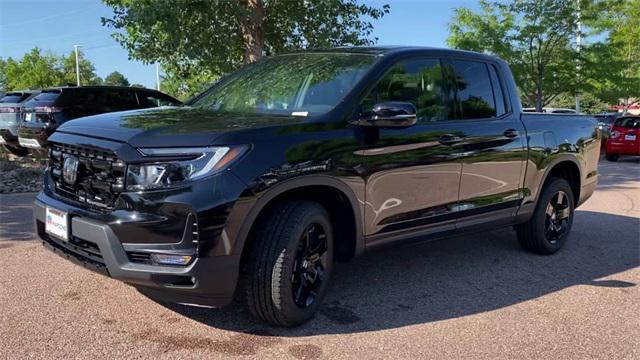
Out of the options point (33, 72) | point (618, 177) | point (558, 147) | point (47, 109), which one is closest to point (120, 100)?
point (47, 109)

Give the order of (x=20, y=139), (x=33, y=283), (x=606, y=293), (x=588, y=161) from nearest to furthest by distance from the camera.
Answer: (x=33, y=283) → (x=606, y=293) → (x=588, y=161) → (x=20, y=139)

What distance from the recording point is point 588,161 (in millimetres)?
6172

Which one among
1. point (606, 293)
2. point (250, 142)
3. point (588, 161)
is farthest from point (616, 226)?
point (250, 142)

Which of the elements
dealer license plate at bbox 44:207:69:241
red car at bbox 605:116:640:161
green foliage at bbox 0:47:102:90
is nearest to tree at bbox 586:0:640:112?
red car at bbox 605:116:640:161

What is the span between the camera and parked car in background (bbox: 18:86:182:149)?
405 inches

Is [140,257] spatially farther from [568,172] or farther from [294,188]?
[568,172]

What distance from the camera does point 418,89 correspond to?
14.7ft

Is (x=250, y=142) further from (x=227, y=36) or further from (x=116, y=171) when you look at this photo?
(x=227, y=36)

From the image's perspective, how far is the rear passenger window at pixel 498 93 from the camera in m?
5.19

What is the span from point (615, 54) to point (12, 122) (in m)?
21.2

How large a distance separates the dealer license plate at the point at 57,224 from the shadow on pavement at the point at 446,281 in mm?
905

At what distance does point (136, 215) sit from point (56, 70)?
203ft

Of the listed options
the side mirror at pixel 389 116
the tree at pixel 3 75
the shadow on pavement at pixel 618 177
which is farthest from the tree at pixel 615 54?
the tree at pixel 3 75

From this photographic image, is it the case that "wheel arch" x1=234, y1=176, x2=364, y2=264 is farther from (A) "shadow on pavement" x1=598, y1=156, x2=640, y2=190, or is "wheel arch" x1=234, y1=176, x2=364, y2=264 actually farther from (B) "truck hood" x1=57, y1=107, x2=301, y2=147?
(A) "shadow on pavement" x1=598, y1=156, x2=640, y2=190
